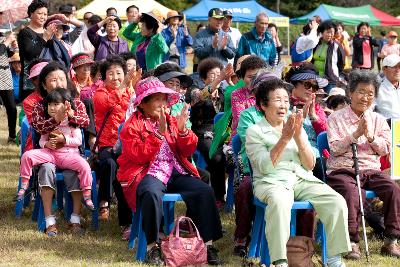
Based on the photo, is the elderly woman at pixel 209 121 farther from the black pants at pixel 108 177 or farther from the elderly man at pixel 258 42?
the elderly man at pixel 258 42

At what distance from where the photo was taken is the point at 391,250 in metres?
5.60

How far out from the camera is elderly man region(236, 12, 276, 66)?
34.2 ft

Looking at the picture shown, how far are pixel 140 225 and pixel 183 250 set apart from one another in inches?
16.2

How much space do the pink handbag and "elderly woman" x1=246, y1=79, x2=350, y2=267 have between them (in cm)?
52

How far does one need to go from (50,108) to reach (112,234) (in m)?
1.11

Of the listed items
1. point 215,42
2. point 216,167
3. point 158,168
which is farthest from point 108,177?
point 215,42

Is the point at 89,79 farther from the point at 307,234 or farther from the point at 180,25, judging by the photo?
the point at 180,25

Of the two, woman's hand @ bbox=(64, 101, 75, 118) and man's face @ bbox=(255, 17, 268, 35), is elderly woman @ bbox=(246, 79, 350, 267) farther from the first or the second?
man's face @ bbox=(255, 17, 268, 35)

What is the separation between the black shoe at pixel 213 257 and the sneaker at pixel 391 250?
4.01 ft

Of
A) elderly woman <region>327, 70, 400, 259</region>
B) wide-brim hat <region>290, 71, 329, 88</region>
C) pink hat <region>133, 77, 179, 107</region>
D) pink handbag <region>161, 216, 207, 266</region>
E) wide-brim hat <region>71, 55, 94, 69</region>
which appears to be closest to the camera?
pink handbag <region>161, 216, 207, 266</region>

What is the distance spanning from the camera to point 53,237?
233 inches

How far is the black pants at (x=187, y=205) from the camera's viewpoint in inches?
205

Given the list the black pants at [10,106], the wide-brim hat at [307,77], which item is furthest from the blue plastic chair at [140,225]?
the black pants at [10,106]

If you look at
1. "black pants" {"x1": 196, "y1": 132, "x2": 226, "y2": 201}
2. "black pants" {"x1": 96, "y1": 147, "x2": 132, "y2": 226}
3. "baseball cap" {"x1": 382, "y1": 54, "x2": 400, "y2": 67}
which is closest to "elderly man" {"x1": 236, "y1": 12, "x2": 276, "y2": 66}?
"baseball cap" {"x1": 382, "y1": 54, "x2": 400, "y2": 67}
